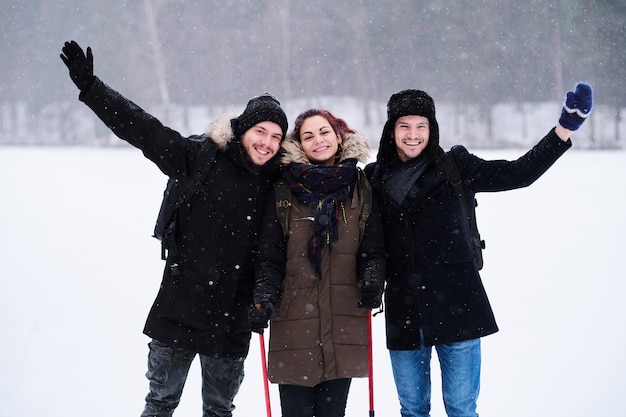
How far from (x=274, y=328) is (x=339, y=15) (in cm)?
2192

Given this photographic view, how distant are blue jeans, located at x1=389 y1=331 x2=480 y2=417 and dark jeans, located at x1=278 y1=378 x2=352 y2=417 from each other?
11.5 inches

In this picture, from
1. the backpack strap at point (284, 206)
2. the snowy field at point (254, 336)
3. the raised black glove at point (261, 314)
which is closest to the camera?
the raised black glove at point (261, 314)

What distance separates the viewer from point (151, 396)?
2152 mm

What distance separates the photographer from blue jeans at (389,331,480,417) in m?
2.16

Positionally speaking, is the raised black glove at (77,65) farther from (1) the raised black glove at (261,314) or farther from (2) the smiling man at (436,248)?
(2) the smiling man at (436,248)

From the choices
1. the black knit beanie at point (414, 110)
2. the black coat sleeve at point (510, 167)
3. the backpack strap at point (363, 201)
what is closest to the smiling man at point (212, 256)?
the backpack strap at point (363, 201)

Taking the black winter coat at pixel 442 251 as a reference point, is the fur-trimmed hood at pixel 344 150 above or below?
above

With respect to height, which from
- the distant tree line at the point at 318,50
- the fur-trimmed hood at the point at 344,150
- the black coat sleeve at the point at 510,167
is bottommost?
the black coat sleeve at the point at 510,167

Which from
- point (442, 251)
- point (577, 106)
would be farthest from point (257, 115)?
point (577, 106)

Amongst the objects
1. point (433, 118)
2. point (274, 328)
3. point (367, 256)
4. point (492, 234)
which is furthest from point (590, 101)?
point (492, 234)

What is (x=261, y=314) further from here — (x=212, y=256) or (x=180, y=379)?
(x=180, y=379)

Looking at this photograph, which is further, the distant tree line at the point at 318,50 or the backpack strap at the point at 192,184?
the distant tree line at the point at 318,50

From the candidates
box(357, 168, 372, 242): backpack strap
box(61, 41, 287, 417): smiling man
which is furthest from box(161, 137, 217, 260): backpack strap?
box(357, 168, 372, 242): backpack strap

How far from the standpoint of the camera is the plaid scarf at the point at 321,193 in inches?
80.8
